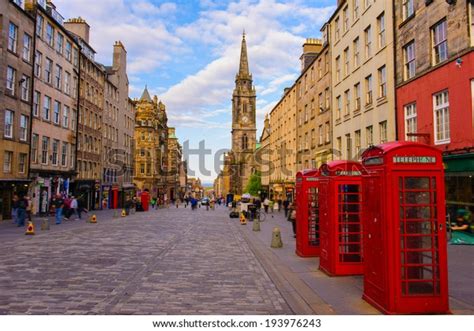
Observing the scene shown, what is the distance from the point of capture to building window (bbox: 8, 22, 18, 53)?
27.5 metres

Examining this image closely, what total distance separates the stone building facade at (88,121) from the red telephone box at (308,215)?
3273cm

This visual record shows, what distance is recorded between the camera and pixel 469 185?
627 inches

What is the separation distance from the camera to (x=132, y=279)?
9.13 metres

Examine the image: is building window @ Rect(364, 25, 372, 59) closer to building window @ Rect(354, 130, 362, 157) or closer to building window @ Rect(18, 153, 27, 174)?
building window @ Rect(354, 130, 362, 157)

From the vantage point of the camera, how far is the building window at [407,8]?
66.6 ft

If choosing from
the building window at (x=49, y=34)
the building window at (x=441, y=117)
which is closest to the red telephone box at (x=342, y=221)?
the building window at (x=441, y=117)

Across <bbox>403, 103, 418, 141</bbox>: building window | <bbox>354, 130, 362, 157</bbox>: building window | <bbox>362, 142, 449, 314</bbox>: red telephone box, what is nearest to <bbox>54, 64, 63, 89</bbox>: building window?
<bbox>354, 130, 362, 157</bbox>: building window

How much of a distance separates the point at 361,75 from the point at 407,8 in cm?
604

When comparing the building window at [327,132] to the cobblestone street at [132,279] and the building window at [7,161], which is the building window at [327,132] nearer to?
the cobblestone street at [132,279]

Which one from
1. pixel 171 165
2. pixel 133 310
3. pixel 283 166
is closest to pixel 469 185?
pixel 133 310

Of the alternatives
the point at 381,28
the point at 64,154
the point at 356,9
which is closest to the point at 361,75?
the point at 381,28

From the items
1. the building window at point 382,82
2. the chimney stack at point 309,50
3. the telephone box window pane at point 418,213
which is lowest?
the telephone box window pane at point 418,213

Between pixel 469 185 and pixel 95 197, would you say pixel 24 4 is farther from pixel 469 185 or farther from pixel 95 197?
pixel 469 185

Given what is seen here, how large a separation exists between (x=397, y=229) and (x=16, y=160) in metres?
28.8
